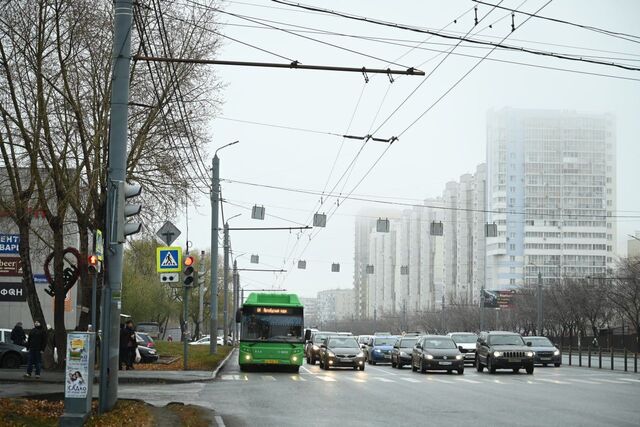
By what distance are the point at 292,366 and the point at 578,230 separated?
131m

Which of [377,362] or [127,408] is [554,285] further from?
[127,408]

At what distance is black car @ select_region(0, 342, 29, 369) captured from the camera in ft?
115

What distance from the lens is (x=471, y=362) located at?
4819 centimetres

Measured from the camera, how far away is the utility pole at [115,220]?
15.4 m

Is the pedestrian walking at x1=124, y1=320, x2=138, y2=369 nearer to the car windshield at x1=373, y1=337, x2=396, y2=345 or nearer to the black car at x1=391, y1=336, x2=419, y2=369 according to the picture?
the black car at x1=391, y1=336, x2=419, y2=369

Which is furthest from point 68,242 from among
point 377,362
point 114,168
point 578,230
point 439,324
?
point 578,230

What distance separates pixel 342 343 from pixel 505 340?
766 cm

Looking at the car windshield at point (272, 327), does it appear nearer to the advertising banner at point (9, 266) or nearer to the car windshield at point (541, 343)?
the car windshield at point (541, 343)

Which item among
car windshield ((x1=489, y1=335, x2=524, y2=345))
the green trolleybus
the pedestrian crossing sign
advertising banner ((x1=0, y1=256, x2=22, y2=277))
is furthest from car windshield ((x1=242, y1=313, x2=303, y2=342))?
advertising banner ((x1=0, y1=256, x2=22, y2=277))

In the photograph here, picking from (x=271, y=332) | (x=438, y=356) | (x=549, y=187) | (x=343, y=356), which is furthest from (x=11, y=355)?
(x=549, y=187)

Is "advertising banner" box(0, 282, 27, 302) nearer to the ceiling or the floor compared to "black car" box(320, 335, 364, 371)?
nearer to the ceiling

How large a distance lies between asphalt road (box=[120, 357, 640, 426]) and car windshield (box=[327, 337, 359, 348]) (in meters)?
9.10

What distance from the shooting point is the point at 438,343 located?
123 ft

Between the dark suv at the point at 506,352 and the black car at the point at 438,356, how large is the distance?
1183 mm
